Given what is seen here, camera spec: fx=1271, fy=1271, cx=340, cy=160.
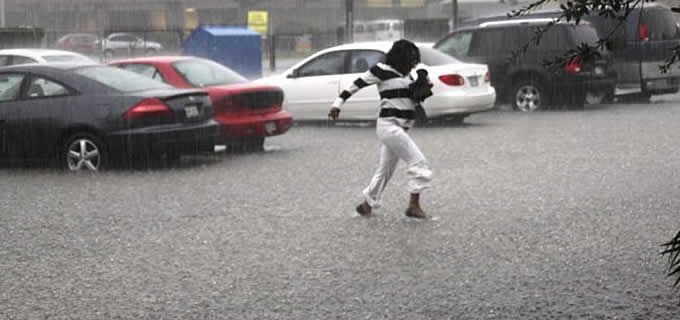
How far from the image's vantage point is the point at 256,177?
1430 cm

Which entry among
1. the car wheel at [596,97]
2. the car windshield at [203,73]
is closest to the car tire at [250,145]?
the car windshield at [203,73]

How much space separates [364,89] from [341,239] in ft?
36.6

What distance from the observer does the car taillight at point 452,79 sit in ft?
67.1

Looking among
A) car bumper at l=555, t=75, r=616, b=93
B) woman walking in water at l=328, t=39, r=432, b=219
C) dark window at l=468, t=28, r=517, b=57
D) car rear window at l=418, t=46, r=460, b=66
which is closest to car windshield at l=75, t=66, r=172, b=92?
woman walking in water at l=328, t=39, r=432, b=219

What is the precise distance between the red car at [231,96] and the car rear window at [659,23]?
34.3 feet

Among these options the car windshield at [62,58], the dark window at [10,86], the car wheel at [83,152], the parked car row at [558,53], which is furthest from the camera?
the parked car row at [558,53]

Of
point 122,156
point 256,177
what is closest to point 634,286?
point 256,177

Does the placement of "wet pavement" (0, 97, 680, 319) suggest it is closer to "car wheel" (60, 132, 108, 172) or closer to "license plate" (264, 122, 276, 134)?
"car wheel" (60, 132, 108, 172)

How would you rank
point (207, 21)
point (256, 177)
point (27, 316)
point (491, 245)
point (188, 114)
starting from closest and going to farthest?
1. point (27, 316)
2. point (491, 245)
3. point (256, 177)
4. point (188, 114)
5. point (207, 21)

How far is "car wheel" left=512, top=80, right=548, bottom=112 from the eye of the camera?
80.0 feet

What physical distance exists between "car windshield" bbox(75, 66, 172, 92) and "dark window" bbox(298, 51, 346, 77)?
5490mm

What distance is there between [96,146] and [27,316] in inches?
304

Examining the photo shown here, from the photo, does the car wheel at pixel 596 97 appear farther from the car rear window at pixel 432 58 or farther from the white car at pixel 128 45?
the white car at pixel 128 45

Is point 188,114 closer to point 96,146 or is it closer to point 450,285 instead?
point 96,146
